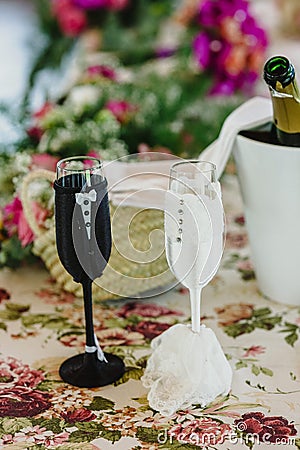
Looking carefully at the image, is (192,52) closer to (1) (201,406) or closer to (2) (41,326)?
(2) (41,326)

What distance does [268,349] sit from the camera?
44.1 inches

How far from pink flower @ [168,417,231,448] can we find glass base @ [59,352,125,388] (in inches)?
5.6

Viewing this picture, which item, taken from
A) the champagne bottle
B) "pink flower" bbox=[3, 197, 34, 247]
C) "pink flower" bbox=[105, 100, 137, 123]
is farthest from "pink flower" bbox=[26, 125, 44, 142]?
the champagne bottle

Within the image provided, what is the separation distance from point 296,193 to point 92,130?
23.0 inches

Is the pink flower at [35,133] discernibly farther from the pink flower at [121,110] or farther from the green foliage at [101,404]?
the green foliage at [101,404]

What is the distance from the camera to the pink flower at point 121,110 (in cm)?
179

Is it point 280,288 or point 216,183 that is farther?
point 280,288

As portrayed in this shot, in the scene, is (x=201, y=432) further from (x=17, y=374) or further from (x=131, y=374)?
(x=17, y=374)

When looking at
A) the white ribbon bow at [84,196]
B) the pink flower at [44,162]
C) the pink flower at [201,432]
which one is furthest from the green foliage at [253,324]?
the pink flower at [44,162]

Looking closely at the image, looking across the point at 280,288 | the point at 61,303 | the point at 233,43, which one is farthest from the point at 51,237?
the point at 233,43

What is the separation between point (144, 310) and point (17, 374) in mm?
254

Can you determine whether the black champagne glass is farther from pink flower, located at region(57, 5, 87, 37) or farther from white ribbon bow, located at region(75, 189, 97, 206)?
pink flower, located at region(57, 5, 87, 37)

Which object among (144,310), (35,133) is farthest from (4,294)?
(35,133)

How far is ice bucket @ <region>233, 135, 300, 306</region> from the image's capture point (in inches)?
45.3
